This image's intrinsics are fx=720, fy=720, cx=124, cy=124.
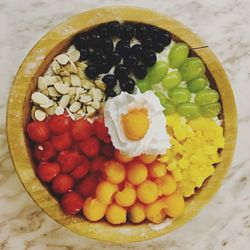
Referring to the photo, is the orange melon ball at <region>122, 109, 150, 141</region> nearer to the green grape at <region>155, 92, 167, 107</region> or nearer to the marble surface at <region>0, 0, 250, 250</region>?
the green grape at <region>155, 92, 167, 107</region>

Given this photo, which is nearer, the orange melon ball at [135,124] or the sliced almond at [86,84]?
the orange melon ball at [135,124]

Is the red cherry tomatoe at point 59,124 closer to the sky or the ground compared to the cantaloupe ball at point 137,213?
closer to the sky

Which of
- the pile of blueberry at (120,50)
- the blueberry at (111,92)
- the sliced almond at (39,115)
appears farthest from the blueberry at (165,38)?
the sliced almond at (39,115)

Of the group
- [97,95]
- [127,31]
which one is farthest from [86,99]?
[127,31]

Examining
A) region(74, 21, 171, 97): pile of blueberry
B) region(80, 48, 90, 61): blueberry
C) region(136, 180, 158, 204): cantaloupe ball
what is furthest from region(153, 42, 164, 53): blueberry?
region(136, 180, 158, 204): cantaloupe ball

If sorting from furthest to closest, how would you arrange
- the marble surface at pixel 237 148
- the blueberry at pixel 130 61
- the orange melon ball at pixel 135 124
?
the marble surface at pixel 237 148
the blueberry at pixel 130 61
the orange melon ball at pixel 135 124

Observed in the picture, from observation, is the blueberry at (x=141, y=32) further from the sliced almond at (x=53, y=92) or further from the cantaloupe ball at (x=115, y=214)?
the cantaloupe ball at (x=115, y=214)

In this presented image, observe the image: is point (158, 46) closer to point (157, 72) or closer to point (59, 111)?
point (157, 72)
